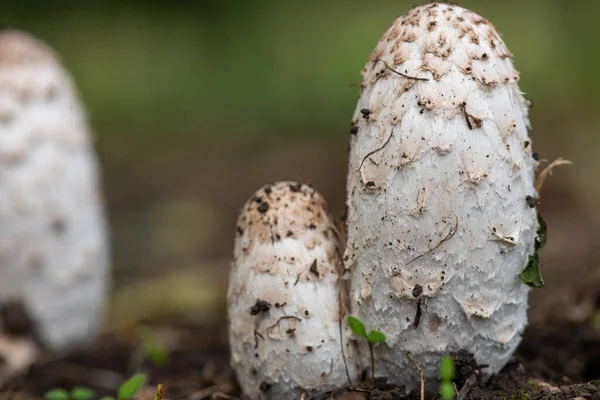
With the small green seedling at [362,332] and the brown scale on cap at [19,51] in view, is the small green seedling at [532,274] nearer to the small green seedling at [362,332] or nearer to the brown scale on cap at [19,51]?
the small green seedling at [362,332]

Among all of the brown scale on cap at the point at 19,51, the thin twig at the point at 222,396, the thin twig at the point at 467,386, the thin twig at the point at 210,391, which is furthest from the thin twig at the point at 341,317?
the brown scale on cap at the point at 19,51

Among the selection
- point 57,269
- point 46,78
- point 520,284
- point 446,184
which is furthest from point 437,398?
point 46,78

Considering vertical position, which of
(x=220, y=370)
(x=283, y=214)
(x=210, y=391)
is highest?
(x=283, y=214)

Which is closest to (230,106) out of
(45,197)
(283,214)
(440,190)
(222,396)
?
(45,197)

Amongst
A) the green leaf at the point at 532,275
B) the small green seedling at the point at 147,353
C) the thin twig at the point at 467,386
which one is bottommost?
the small green seedling at the point at 147,353

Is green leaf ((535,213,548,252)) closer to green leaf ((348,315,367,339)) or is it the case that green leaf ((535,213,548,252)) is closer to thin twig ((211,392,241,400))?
green leaf ((348,315,367,339))

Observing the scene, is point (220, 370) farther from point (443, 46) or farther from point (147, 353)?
point (443, 46)
